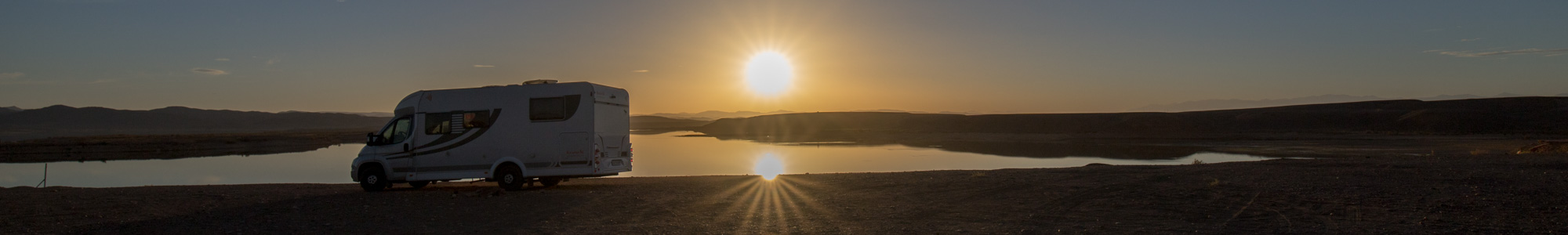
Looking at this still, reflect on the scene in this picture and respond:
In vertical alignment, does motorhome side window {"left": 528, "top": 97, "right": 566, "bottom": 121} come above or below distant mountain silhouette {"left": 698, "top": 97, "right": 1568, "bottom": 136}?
below

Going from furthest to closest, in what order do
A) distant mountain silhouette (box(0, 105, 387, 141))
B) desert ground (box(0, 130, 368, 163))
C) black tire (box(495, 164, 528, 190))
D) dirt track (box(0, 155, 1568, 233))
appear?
distant mountain silhouette (box(0, 105, 387, 141)) < desert ground (box(0, 130, 368, 163)) < black tire (box(495, 164, 528, 190)) < dirt track (box(0, 155, 1568, 233))

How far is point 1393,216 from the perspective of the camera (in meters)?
8.64

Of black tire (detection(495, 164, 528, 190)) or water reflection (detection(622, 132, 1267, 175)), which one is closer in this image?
black tire (detection(495, 164, 528, 190))

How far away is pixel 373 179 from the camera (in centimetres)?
1470

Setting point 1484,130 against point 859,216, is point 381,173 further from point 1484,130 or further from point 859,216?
point 1484,130

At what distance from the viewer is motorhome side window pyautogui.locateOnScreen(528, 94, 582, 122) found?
13820mm

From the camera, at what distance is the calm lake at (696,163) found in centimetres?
2602

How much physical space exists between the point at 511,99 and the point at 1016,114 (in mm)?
85913

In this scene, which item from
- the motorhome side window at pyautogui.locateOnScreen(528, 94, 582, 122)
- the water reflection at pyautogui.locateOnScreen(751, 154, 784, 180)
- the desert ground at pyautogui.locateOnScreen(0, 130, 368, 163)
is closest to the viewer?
the motorhome side window at pyautogui.locateOnScreen(528, 94, 582, 122)

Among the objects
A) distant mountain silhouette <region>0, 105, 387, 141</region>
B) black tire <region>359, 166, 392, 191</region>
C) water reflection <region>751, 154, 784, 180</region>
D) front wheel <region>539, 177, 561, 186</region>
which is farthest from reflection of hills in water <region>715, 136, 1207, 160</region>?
distant mountain silhouette <region>0, 105, 387, 141</region>

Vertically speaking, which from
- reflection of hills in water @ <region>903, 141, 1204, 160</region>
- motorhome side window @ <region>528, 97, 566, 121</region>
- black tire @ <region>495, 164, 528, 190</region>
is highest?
motorhome side window @ <region>528, 97, 566, 121</region>

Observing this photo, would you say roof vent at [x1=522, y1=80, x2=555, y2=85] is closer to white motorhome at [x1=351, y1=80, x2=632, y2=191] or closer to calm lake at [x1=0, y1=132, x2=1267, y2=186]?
white motorhome at [x1=351, y1=80, x2=632, y2=191]

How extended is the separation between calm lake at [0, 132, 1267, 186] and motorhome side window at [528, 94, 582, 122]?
12.1m

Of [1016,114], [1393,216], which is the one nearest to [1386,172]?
[1393,216]
